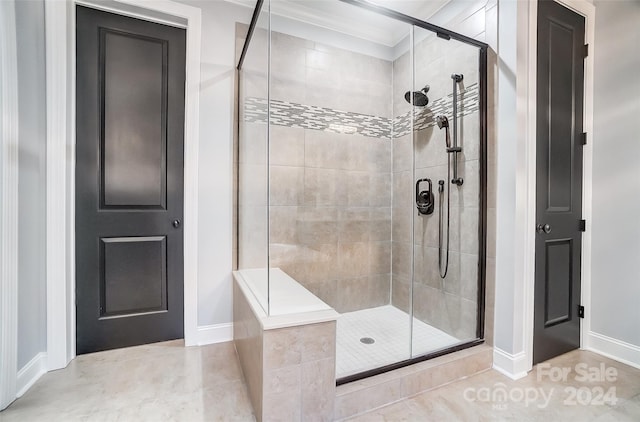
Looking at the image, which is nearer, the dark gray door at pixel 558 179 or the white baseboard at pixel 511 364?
the white baseboard at pixel 511 364

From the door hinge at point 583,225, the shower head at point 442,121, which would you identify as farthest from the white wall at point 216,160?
the door hinge at point 583,225

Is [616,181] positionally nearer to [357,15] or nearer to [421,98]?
[421,98]

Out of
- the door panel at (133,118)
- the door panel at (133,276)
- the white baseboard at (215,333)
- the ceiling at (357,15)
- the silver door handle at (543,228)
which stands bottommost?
the white baseboard at (215,333)

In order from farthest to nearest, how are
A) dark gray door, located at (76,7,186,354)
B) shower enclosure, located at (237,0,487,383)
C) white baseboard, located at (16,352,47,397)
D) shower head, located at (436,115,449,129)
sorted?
shower head, located at (436,115,449,129) < dark gray door, located at (76,7,186,354) < shower enclosure, located at (237,0,487,383) < white baseboard, located at (16,352,47,397)

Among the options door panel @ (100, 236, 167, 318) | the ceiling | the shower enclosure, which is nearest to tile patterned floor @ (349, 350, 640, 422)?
the shower enclosure

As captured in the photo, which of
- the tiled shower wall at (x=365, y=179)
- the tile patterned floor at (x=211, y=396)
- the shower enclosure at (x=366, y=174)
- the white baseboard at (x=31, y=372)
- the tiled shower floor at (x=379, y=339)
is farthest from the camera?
the tiled shower wall at (x=365, y=179)

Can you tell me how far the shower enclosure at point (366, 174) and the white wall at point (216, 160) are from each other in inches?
4.1

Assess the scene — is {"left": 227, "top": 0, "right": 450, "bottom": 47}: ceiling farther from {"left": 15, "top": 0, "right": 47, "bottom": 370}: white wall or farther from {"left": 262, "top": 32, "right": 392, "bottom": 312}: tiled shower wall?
{"left": 15, "top": 0, "right": 47, "bottom": 370}: white wall

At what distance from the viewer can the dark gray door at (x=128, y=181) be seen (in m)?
1.95

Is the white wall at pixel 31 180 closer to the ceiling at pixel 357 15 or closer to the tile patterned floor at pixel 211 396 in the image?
the tile patterned floor at pixel 211 396

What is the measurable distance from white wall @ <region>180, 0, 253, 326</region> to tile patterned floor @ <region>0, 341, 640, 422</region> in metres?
0.47

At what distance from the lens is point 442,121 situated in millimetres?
2227

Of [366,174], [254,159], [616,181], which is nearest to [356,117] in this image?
[366,174]

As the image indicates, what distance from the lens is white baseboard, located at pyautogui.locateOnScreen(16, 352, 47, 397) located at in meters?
1.52
